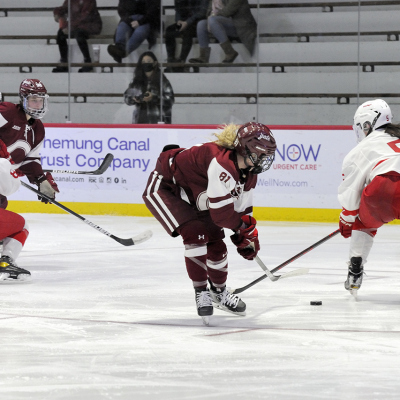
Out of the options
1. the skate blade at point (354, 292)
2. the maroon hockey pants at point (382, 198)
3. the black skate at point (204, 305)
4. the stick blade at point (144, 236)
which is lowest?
the skate blade at point (354, 292)

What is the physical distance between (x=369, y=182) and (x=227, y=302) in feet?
3.01

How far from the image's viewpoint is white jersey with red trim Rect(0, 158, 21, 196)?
422cm

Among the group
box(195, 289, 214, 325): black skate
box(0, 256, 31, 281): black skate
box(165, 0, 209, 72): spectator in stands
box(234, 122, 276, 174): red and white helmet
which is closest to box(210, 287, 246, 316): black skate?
box(195, 289, 214, 325): black skate

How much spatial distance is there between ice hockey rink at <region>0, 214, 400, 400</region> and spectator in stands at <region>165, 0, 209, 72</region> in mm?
3081

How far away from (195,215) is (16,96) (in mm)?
5640

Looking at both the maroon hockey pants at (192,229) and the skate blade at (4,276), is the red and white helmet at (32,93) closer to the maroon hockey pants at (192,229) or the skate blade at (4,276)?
the skate blade at (4,276)

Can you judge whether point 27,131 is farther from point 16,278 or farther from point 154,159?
point 154,159

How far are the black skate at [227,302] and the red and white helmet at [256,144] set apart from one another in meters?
0.63

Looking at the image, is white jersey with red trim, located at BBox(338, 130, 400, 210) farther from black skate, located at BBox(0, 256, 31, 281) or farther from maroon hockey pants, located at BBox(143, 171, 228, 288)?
black skate, located at BBox(0, 256, 31, 281)

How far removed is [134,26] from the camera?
8109 mm

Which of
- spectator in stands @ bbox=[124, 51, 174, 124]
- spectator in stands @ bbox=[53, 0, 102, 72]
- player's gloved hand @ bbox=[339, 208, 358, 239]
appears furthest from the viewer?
spectator in stands @ bbox=[53, 0, 102, 72]

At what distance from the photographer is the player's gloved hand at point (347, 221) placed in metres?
3.85

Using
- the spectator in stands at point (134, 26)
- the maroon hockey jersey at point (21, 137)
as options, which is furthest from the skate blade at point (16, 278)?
the spectator in stands at point (134, 26)

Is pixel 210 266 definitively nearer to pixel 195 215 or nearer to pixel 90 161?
pixel 195 215
